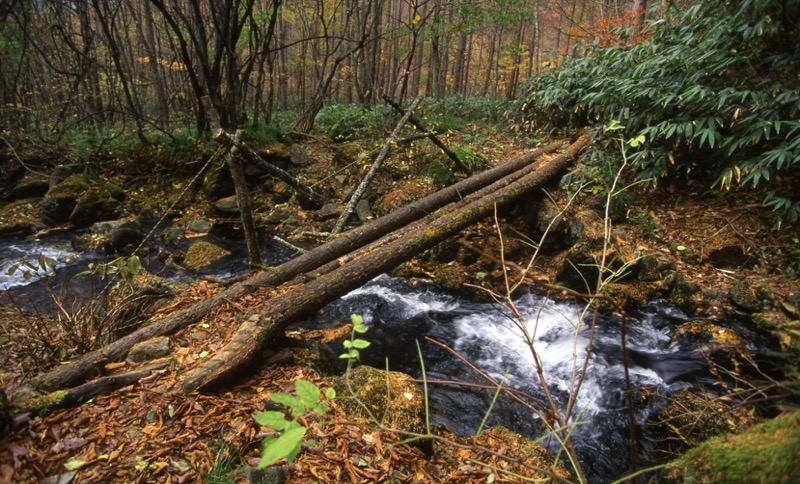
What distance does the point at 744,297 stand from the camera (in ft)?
13.9

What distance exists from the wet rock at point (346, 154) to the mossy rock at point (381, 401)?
676cm

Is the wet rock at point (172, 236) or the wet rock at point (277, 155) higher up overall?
the wet rock at point (277, 155)

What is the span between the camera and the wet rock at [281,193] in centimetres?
853

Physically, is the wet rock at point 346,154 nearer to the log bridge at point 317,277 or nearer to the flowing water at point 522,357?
the log bridge at point 317,277

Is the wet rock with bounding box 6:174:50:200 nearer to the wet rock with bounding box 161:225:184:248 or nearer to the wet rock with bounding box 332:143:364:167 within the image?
the wet rock with bounding box 161:225:184:248

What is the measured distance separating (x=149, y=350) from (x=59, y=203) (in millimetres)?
7486

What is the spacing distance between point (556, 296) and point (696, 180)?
112 inches

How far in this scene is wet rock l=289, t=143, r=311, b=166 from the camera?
9.12 metres

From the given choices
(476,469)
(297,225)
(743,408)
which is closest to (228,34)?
(297,225)

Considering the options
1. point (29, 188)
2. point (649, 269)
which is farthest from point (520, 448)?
point (29, 188)

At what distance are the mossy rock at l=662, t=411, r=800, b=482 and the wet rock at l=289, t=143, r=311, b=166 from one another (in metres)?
9.00

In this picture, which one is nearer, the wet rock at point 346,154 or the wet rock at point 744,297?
the wet rock at point 744,297

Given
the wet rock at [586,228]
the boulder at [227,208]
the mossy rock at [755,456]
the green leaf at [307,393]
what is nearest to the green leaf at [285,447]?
the green leaf at [307,393]

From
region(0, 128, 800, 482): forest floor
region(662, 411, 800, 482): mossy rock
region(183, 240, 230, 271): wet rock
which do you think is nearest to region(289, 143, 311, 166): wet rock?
region(183, 240, 230, 271): wet rock
